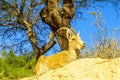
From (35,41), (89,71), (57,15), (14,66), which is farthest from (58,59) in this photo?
(35,41)

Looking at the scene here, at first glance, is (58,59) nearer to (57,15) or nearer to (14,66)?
(14,66)

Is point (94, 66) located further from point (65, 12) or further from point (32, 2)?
point (32, 2)

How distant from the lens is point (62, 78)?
21.6ft

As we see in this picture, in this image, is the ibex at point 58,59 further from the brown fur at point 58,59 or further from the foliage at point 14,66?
the foliage at point 14,66

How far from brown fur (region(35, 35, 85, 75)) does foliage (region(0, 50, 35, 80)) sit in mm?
470

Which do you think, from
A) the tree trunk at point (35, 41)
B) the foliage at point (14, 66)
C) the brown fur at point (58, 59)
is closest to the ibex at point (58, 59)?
the brown fur at point (58, 59)

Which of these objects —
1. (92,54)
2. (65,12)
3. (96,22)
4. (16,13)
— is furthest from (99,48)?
(16,13)

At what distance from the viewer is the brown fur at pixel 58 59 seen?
10500mm

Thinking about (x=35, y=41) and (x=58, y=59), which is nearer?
(x=58, y=59)

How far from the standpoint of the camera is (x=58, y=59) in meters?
10.6

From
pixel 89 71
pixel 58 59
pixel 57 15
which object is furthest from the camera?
pixel 57 15

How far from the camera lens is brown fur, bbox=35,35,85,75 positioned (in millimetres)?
10500

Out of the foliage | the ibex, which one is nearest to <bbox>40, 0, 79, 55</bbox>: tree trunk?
the foliage

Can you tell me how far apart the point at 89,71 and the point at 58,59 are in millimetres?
4184
